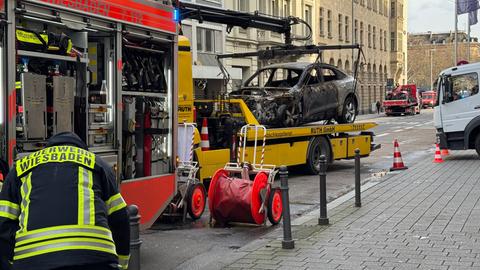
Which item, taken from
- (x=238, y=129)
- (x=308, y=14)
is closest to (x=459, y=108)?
(x=238, y=129)

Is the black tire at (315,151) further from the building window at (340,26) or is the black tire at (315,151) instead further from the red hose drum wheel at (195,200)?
the building window at (340,26)

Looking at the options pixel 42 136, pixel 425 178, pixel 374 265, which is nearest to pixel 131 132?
pixel 42 136

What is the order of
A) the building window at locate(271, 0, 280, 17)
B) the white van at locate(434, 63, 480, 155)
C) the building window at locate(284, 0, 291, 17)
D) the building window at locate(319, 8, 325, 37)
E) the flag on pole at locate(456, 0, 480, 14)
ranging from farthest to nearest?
1. the building window at locate(319, 8, 325, 37)
2. the building window at locate(284, 0, 291, 17)
3. the building window at locate(271, 0, 280, 17)
4. the flag on pole at locate(456, 0, 480, 14)
5. the white van at locate(434, 63, 480, 155)

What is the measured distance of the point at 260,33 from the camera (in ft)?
129

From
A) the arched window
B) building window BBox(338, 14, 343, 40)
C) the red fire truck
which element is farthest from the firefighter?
the arched window

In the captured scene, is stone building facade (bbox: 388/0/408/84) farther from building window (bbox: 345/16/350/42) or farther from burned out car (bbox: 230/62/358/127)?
burned out car (bbox: 230/62/358/127)

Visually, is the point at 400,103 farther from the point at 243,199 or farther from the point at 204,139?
the point at 243,199

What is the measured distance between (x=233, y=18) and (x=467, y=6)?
73.2 ft

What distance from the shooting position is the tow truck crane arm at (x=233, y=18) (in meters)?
12.0

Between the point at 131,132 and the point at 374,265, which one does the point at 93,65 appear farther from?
the point at 374,265

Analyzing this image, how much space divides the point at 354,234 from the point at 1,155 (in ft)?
14.3

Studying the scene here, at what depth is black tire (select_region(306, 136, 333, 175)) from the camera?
1419 cm

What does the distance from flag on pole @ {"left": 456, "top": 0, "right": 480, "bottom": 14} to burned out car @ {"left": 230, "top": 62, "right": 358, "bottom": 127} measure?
61.1ft

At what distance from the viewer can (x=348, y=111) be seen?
15.9 metres
